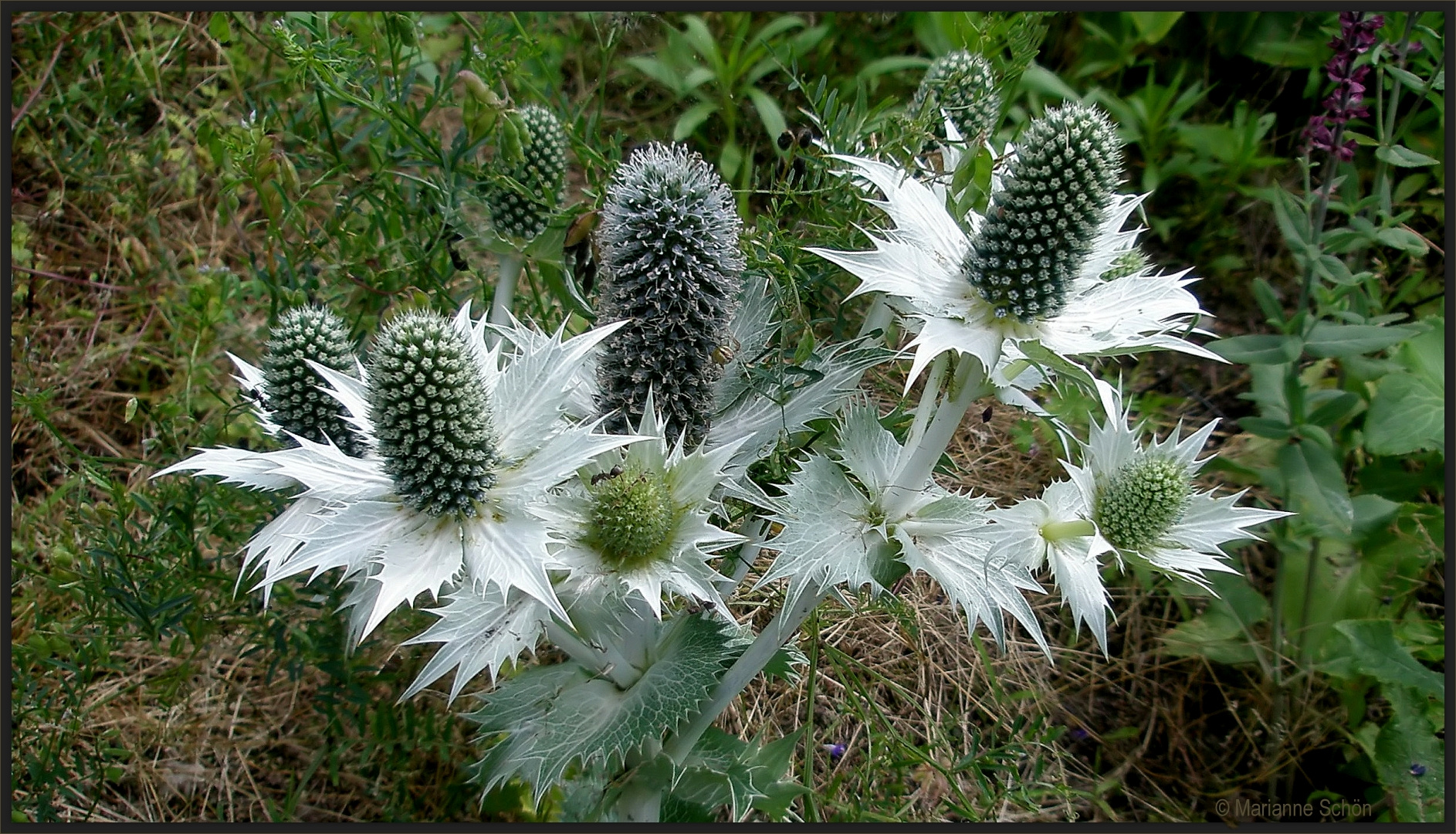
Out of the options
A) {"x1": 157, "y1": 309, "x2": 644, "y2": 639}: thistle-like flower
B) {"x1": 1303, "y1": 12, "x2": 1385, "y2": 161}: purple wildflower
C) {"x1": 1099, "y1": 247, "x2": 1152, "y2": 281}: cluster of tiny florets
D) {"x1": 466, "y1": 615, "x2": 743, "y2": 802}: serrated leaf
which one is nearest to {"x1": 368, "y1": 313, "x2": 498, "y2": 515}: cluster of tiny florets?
{"x1": 157, "y1": 309, "x2": 644, "y2": 639}: thistle-like flower

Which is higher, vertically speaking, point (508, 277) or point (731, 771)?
point (508, 277)

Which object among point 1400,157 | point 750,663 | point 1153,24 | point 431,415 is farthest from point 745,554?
point 1153,24

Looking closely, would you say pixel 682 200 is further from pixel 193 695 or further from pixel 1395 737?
pixel 1395 737

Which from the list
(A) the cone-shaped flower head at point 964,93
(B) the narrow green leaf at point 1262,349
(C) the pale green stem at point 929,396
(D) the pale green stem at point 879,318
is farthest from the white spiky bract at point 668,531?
(B) the narrow green leaf at point 1262,349

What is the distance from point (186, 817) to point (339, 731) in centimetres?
51

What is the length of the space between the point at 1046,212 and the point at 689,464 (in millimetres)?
659

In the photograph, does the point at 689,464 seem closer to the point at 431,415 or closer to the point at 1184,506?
the point at 431,415

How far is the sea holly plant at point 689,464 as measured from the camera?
1.39 meters

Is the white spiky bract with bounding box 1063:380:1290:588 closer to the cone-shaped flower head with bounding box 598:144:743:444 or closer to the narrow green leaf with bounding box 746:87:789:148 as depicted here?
the cone-shaped flower head with bounding box 598:144:743:444

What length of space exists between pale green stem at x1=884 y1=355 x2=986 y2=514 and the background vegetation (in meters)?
0.25

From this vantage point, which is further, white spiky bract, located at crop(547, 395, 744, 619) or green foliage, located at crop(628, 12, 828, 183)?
green foliage, located at crop(628, 12, 828, 183)

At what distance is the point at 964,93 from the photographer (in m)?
1.91

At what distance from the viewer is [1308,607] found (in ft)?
8.61

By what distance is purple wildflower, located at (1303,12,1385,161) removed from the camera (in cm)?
213
